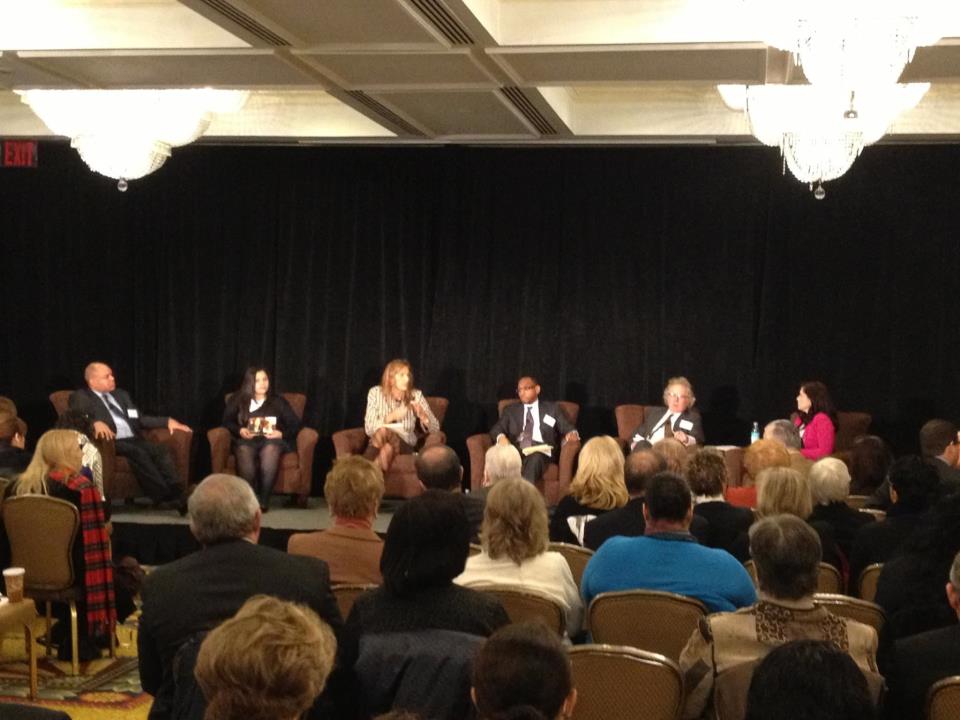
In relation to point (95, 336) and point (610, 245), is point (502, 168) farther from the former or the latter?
point (95, 336)

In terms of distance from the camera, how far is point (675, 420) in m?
8.65

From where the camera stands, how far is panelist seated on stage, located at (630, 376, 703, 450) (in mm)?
8594

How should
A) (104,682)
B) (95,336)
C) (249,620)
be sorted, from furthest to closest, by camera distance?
1. (95,336)
2. (104,682)
3. (249,620)

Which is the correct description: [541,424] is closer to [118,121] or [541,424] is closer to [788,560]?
[118,121]

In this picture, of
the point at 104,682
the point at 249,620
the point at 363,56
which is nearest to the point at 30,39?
the point at 363,56

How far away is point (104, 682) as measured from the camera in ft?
17.0

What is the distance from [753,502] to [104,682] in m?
3.09

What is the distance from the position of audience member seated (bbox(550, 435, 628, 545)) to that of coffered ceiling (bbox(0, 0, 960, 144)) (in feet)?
6.11

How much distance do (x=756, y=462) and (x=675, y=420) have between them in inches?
114

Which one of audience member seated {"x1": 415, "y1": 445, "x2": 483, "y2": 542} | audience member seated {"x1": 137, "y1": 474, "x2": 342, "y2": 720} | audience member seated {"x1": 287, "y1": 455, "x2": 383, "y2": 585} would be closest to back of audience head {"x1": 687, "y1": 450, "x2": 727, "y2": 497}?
audience member seated {"x1": 415, "y1": 445, "x2": 483, "y2": 542}

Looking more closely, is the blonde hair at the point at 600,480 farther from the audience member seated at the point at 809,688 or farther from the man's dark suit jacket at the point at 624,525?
the audience member seated at the point at 809,688

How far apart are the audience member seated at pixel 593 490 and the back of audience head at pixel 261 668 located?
3.21m

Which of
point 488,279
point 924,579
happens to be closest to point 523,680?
point 924,579

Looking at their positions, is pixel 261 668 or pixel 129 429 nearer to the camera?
pixel 261 668
